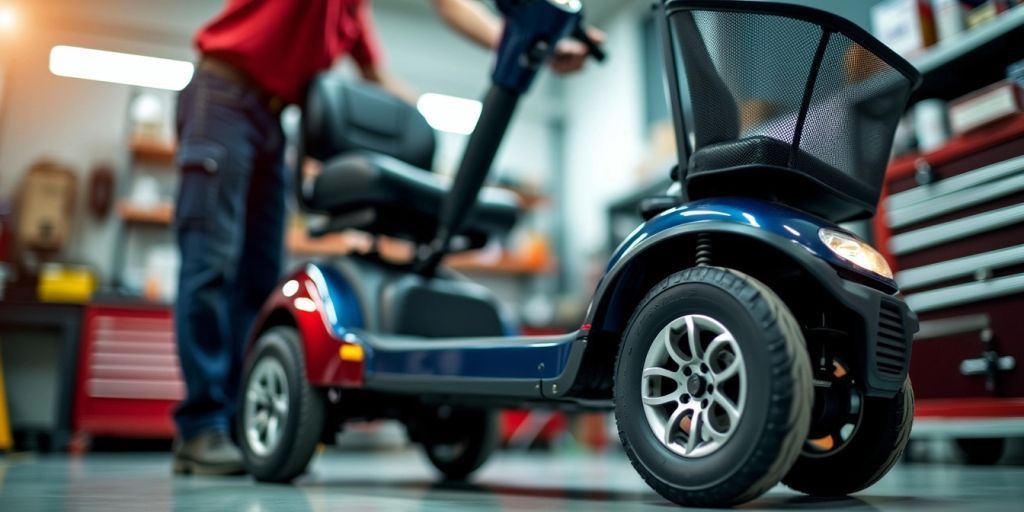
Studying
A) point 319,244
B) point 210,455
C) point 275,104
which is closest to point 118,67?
point 319,244

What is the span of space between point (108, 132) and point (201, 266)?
3234 mm

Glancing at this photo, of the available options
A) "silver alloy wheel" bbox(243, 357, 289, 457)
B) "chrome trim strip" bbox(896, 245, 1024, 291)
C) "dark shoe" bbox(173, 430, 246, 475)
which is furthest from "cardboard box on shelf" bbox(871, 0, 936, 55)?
"dark shoe" bbox(173, 430, 246, 475)

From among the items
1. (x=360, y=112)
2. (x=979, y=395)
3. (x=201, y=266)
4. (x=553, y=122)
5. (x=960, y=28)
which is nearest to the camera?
(x=201, y=266)

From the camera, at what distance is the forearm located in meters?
1.98

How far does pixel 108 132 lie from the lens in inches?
177

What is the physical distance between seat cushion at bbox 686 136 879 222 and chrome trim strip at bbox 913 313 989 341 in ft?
3.83

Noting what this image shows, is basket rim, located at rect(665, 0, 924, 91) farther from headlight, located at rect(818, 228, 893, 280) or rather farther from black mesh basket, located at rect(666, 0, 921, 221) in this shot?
headlight, located at rect(818, 228, 893, 280)

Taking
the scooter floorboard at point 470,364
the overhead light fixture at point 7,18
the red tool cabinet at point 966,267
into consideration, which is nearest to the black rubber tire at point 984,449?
the red tool cabinet at point 966,267

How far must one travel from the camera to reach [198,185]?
1761 millimetres

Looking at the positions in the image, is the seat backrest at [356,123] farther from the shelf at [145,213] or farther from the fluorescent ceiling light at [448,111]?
the fluorescent ceiling light at [448,111]

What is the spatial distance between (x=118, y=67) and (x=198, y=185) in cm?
336

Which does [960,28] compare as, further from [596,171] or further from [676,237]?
[596,171]

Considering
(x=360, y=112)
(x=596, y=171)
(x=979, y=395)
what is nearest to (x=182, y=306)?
(x=360, y=112)

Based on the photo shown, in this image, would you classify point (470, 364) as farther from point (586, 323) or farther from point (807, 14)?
point (807, 14)
